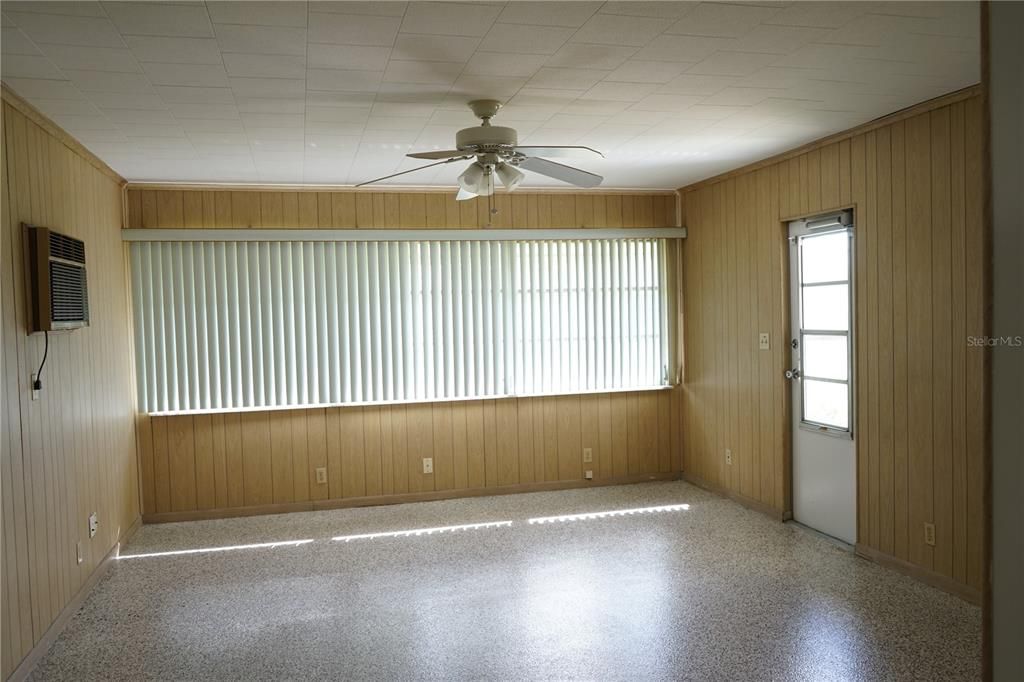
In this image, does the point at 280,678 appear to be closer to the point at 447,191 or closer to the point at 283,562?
the point at 283,562

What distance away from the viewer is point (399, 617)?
3664mm

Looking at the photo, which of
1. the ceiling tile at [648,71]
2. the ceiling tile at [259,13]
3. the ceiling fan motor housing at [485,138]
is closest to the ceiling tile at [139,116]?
the ceiling tile at [259,13]

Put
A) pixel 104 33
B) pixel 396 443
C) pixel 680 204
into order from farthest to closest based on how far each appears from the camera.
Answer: pixel 680 204 < pixel 396 443 < pixel 104 33

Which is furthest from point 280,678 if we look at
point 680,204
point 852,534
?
point 680,204

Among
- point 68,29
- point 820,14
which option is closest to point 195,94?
point 68,29

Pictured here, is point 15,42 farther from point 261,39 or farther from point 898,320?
point 898,320

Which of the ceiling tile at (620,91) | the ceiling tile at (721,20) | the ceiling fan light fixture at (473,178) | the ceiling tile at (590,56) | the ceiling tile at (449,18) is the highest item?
the ceiling tile at (620,91)

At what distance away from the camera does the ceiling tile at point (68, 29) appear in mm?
2391

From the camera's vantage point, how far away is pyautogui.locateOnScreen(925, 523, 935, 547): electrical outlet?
385cm

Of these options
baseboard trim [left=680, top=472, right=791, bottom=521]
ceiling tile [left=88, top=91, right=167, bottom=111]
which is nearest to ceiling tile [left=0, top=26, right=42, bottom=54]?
ceiling tile [left=88, top=91, right=167, bottom=111]

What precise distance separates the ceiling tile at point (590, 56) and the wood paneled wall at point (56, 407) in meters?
2.33

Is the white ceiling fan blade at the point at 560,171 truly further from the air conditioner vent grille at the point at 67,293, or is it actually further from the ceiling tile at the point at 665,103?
the air conditioner vent grille at the point at 67,293

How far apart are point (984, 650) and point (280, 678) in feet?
8.76

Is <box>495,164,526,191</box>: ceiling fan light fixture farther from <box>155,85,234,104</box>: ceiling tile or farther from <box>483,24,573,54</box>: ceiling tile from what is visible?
<box>155,85,234,104</box>: ceiling tile
